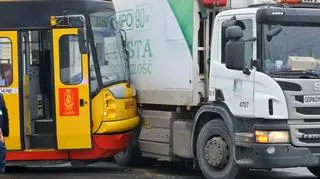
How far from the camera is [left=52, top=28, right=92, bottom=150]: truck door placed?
11172 millimetres

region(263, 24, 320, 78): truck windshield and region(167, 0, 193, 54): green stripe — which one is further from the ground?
region(167, 0, 193, 54): green stripe

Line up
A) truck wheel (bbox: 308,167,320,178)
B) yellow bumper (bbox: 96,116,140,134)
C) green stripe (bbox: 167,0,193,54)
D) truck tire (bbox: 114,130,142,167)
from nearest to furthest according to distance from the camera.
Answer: green stripe (bbox: 167,0,193,54)
truck wheel (bbox: 308,167,320,178)
yellow bumper (bbox: 96,116,140,134)
truck tire (bbox: 114,130,142,167)

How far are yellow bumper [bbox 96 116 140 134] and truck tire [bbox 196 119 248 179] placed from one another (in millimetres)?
1825

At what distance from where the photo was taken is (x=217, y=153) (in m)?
9.73

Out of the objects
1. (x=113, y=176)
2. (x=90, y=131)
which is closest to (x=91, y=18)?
(x=90, y=131)

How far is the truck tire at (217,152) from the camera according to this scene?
9477 millimetres

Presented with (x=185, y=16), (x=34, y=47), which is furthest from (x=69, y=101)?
(x=185, y=16)

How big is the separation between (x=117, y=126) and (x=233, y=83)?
9.18 ft

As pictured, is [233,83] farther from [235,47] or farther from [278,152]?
[278,152]

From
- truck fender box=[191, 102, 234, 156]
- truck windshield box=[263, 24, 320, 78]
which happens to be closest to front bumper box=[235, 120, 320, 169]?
truck fender box=[191, 102, 234, 156]

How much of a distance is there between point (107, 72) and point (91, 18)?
1007 millimetres

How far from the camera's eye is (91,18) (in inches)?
448

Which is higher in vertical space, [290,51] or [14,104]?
[290,51]

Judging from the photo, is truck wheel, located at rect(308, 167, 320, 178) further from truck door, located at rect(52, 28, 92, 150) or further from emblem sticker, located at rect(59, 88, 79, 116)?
emblem sticker, located at rect(59, 88, 79, 116)
